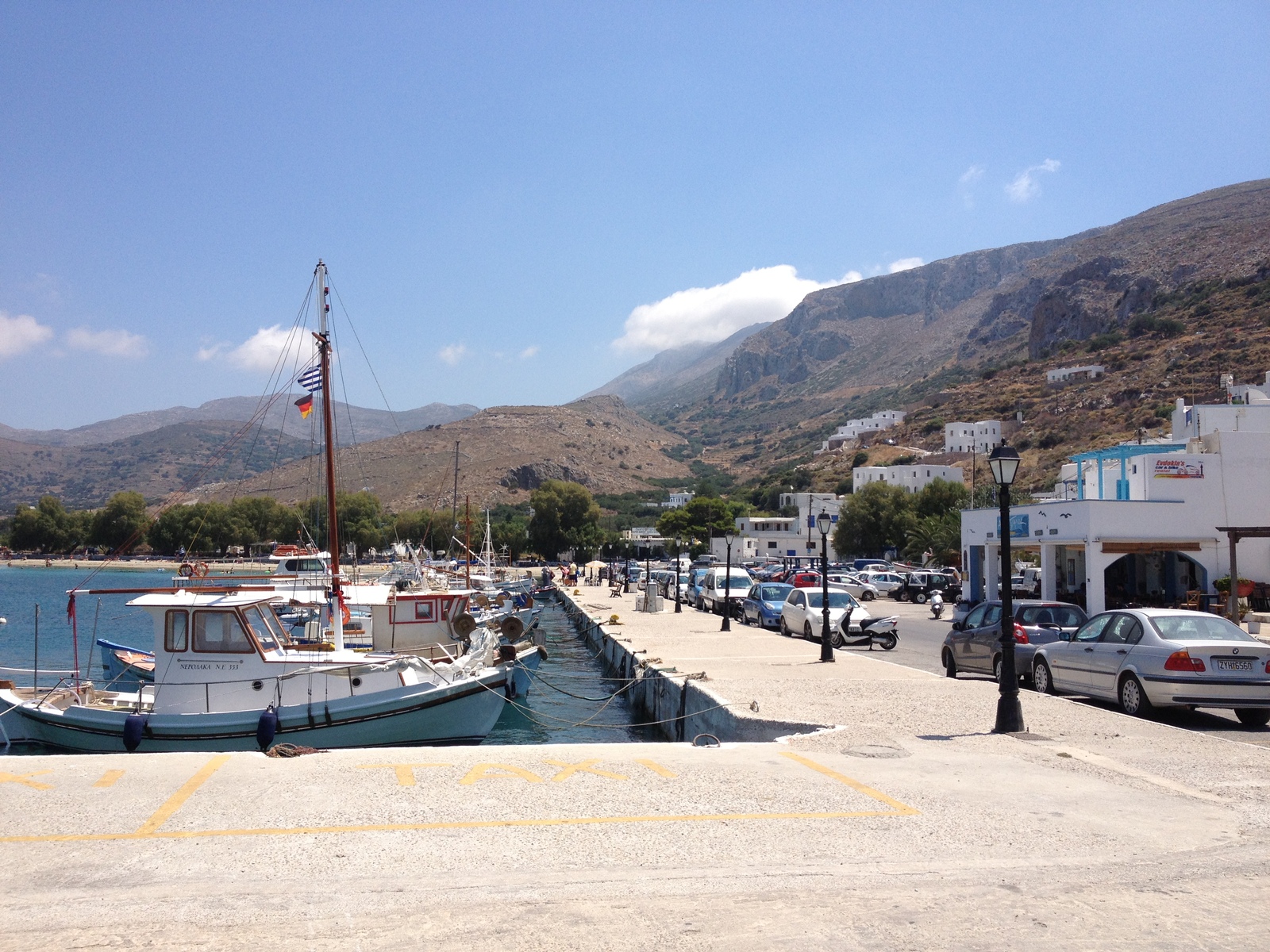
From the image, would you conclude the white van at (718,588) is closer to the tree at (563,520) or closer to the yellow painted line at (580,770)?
the yellow painted line at (580,770)

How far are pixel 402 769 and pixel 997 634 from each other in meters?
12.0

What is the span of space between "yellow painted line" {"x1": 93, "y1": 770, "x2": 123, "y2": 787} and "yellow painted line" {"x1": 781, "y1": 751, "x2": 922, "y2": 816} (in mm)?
6356

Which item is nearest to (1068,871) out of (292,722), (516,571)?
(292,722)

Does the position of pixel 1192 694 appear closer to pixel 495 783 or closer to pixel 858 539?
pixel 495 783

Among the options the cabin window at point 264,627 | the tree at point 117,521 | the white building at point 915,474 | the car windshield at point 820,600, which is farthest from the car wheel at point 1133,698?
the tree at point 117,521

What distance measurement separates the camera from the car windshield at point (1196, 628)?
518 inches

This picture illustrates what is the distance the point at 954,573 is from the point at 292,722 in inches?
1892

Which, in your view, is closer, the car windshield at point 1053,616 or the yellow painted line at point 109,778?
the yellow painted line at point 109,778

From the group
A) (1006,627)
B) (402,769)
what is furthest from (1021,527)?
(402,769)

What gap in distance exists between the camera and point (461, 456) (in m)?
165

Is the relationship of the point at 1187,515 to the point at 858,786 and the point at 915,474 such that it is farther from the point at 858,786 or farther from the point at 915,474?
the point at 915,474

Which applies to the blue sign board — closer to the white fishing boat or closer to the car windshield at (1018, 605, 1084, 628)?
the car windshield at (1018, 605, 1084, 628)

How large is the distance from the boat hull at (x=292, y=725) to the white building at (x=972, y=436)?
111513mm

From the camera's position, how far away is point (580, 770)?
944 centimetres
